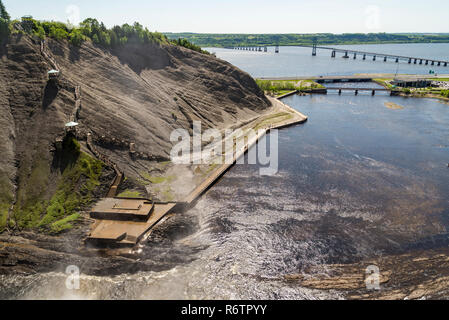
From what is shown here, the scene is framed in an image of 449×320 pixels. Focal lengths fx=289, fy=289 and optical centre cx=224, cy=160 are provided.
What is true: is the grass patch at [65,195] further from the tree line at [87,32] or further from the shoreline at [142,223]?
the tree line at [87,32]

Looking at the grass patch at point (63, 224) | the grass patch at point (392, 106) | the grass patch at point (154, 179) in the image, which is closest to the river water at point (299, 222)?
the grass patch at point (63, 224)

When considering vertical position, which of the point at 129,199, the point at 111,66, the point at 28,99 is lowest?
the point at 129,199

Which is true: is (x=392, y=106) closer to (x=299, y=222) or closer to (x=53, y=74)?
(x=299, y=222)

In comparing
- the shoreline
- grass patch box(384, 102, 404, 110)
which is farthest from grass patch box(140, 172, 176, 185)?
→ grass patch box(384, 102, 404, 110)

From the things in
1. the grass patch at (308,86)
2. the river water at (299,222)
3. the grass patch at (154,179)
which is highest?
the grass patch at (308,86)

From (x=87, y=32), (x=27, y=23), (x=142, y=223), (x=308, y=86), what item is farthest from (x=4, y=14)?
(x=308, y=86)
